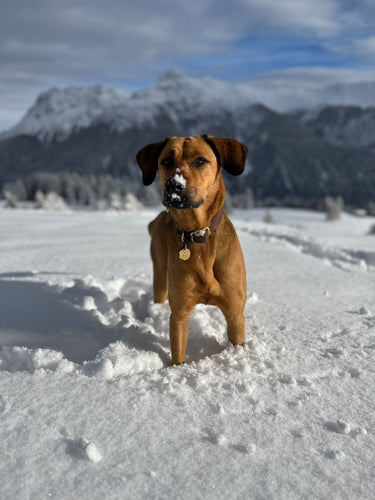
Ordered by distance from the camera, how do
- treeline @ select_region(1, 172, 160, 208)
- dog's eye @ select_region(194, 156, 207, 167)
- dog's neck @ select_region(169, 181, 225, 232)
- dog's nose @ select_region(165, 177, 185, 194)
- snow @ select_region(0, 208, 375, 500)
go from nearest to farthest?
snow @ select_region(0, 208, 375, 500)
dog's nose @ select_region(165, 177, 185, 194)
dog's eye @ select_region(194, 156, 207, 167)
dog's neck @ select_region(169, 181, 225, 232)
treeline @ select_region(1, 172, 160, 208)

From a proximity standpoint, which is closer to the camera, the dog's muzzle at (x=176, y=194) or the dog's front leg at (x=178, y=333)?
the dog's muzzle at (x=176, y=194)

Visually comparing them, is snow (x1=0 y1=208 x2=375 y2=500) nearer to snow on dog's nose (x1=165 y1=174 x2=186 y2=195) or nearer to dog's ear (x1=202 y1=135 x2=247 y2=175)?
snow on dog's nose (x1=165 y1=174 x2=186 y2=195)

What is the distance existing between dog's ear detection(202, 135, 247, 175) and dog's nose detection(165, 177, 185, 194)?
1.76ft

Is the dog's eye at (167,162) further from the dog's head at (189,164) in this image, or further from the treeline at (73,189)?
the treeline at (73,189)

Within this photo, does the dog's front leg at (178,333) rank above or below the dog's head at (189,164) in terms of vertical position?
below

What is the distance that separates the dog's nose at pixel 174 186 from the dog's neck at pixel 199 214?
330mm

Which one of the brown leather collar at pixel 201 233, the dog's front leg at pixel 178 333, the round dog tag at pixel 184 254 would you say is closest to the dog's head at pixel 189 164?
the brown leather collar at pixel 201 233

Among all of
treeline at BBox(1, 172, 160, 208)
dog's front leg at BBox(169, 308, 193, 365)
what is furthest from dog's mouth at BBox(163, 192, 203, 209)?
treeline at BBox(1, 172, 160, 208)

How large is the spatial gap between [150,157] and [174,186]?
2.16ft

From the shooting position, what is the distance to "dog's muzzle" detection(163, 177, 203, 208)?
2.47 metres

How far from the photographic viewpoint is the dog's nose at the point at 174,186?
246cm

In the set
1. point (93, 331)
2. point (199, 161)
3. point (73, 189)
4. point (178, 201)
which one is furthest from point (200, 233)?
point (73, 189)

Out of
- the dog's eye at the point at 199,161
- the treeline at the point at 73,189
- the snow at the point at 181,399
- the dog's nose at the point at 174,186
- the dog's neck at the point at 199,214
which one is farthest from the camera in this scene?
A: the treeline at the point at 73,189

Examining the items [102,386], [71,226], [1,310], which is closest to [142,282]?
[1,310]
